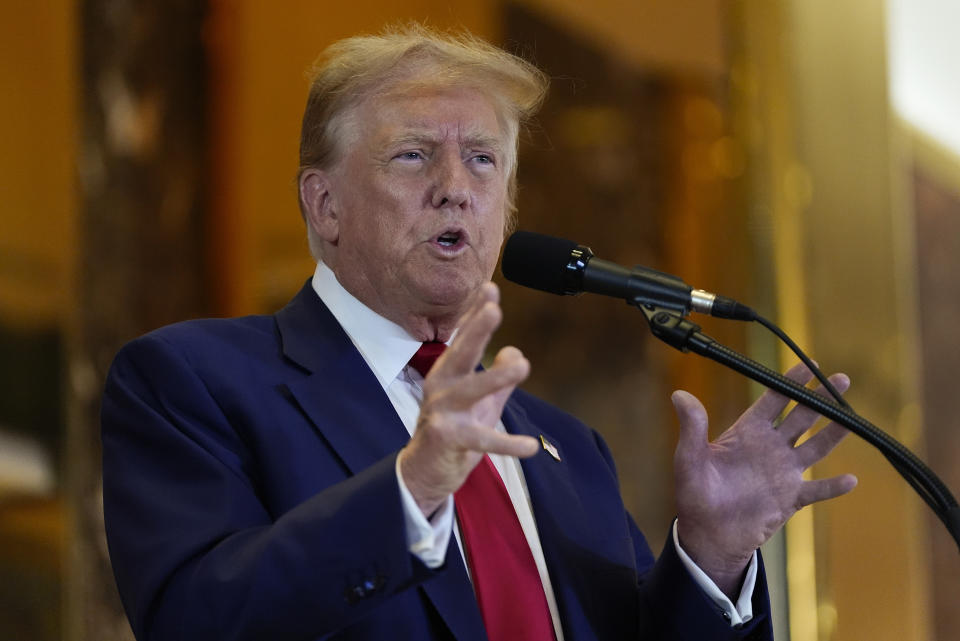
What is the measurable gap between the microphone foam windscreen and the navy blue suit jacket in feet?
1.05

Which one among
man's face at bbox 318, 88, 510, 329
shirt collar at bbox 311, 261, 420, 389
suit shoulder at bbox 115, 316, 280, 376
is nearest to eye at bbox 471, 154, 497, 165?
man's face at bbox 318, 88, 510, 329

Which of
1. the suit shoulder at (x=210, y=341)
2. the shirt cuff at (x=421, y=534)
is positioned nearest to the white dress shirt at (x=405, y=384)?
the suit shoulder at (x=210, y=341)

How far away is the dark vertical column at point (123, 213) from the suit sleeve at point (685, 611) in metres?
1.65

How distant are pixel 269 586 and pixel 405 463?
0.22 meters

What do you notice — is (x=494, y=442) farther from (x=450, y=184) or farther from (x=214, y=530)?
(x=450, y=184)

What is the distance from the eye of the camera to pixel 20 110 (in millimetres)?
3080

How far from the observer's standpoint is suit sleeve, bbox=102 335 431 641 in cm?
139

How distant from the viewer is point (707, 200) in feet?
12.7

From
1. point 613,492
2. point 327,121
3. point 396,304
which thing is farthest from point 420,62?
point 613,492

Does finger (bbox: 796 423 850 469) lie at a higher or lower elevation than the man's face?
lower

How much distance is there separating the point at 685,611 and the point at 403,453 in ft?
2.39

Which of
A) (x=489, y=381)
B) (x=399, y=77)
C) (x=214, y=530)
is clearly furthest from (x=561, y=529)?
(x=399, y=77)

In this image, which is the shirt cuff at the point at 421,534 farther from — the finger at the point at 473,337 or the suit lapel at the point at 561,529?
the suit lapel at the point at 561,529

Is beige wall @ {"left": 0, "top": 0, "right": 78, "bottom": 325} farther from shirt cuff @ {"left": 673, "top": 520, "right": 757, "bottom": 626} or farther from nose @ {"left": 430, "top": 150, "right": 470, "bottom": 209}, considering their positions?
shirt cuff @ {"left": 673, "top": 520, "right": 757, "bottom": 626}
